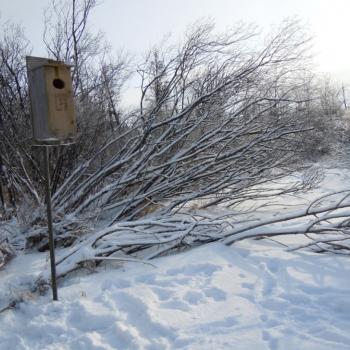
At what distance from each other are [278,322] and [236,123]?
4882 mm

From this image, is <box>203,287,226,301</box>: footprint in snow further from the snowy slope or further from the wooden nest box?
the wooden nest box

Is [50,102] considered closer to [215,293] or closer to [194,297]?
[194,297]

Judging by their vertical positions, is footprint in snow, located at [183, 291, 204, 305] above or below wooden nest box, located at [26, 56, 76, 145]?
below

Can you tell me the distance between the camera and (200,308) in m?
3.54

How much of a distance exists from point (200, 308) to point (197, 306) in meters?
0.05

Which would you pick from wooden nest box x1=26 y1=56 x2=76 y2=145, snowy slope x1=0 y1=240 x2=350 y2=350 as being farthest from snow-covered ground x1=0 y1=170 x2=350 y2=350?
wooden nest box x1=26 y1=56 x2=76 y2=145

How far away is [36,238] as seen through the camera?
6227mm

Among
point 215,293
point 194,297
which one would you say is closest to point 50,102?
point 194,297

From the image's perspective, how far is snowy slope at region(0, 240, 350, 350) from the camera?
2998mm

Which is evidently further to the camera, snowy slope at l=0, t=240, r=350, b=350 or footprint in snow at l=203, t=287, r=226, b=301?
footprint in snow at l=203, t=287, r=226, b=301

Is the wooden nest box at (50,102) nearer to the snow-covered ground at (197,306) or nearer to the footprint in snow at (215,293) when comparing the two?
the snow-covered ground at (197,306)

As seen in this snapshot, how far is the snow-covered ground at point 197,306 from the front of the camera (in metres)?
3.01

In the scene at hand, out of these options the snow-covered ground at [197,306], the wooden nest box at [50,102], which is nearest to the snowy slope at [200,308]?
the snow-covered ground at [197,306]

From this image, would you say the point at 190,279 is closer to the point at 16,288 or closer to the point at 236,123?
the point at 16,288
